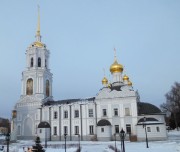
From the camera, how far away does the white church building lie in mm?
35616

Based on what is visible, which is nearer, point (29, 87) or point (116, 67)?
point (116, 67)

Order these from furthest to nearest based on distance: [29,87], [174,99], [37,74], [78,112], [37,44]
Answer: [174,99]
[37,44]
[29,87]
[37,74]
[78,112]

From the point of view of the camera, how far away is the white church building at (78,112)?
35.6 m

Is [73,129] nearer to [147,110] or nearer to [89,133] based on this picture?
[89,133]

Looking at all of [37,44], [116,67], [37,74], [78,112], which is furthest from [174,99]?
[37,44]

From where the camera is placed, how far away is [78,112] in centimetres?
3994

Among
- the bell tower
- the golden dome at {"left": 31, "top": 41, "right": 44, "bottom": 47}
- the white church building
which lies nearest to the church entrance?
the white church building

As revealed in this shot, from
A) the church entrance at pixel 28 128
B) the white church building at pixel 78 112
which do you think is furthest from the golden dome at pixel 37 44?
the church entrance at pixel 28 128

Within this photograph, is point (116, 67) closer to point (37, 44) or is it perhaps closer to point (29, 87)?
point (37, 44)

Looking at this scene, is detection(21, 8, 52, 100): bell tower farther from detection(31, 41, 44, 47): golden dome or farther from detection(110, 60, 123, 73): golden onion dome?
detection(110, 60, 123, 73): golden onion dome

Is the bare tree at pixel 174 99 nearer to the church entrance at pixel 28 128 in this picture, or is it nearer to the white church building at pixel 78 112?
the white church building at pixel 78 112

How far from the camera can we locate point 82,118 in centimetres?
3928

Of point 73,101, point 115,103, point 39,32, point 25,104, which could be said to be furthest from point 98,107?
point 39,32

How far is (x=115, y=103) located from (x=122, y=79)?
7.74m
